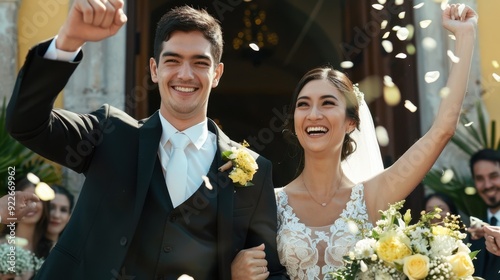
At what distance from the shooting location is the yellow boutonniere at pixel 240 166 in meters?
3.31

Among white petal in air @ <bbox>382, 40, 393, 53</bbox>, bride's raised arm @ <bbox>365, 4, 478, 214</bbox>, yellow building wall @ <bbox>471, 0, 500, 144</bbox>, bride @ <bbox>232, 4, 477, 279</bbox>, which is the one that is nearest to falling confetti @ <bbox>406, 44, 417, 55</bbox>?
white petal in air @ <bbox>382, 40, 393, 53</bbox>

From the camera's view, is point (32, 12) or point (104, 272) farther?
point (32, 12)

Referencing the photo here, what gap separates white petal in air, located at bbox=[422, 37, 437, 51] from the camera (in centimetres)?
639

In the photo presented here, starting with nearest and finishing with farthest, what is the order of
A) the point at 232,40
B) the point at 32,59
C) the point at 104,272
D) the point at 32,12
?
the point at 32,59, the point at 104,272, the point at 32,12, the point at 232,40

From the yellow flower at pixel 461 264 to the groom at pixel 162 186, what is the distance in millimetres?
783

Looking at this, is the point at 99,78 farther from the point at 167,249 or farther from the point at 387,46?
the point at 167,249

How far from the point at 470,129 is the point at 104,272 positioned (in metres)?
3.84

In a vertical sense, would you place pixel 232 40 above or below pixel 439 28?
above

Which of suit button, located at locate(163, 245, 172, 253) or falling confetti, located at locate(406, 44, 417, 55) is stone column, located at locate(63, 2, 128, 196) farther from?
suit button, located at locate(163, 245, 172, 253)

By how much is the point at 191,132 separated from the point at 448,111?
1.24m

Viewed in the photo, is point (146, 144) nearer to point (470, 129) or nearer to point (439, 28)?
point (470, 129)

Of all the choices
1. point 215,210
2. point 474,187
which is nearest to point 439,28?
point 474,187

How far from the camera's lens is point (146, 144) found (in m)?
3.26

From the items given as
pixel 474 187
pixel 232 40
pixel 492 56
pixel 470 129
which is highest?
pixel 232 40
